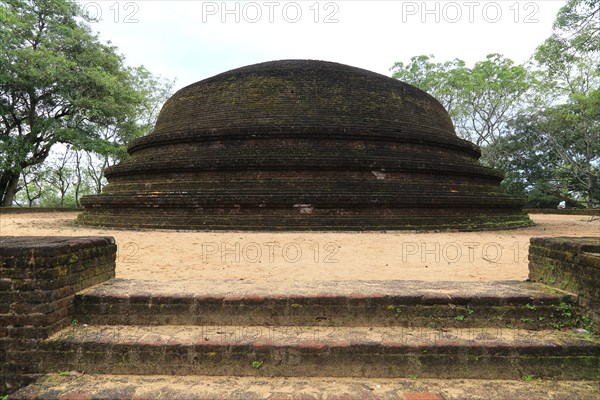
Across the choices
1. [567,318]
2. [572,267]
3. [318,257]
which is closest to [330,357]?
[567,318]

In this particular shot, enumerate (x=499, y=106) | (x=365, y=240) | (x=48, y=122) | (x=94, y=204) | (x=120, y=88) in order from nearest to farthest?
(x=365, y=240) < (x=94, y=204) < (x=48, y=122) < (x=120, y=88) < (x=499, y=106)

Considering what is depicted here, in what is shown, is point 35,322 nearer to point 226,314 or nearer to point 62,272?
point 62,272

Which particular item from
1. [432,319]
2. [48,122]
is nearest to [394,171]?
[432,319]

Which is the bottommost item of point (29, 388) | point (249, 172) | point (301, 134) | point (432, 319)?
point (29, 388)

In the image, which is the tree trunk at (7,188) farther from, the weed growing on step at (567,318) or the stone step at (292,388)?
the weed growing on step at (567,318)

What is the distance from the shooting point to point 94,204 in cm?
1091

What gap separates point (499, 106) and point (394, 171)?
19.0m

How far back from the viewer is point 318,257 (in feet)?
18.2

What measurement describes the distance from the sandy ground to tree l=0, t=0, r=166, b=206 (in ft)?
43.1

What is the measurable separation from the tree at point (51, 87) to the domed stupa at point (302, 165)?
678 cm

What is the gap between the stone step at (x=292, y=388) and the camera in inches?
84.0

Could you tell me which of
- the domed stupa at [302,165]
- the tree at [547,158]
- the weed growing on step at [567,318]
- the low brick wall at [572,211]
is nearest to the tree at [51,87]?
the domed stupa at [302,165]

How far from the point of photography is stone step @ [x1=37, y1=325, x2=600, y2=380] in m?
2.36

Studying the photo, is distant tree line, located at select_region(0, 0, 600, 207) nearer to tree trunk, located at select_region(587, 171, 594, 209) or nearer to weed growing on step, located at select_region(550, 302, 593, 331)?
tree trunk, located at select_region(587, 171, 594, 209)
